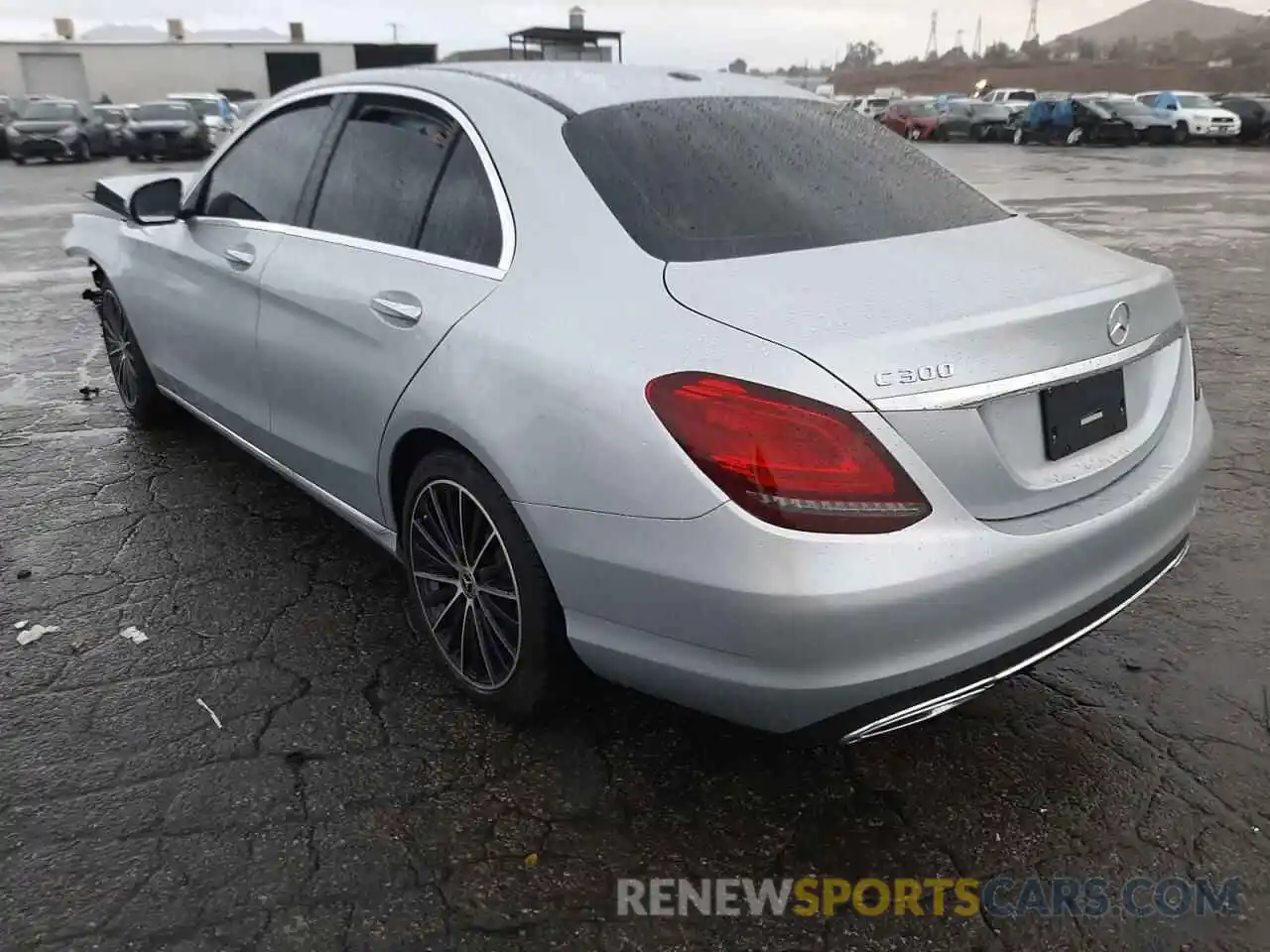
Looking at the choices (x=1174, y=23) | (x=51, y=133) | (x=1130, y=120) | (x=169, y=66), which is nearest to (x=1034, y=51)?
(x=1174, y=23)

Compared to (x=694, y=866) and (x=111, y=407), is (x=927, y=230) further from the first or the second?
(x=111, y=407)

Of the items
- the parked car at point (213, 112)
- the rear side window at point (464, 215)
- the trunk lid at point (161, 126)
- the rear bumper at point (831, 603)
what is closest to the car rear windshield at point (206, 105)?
the parked car at point (213, 112)

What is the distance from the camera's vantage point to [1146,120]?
3177 cm

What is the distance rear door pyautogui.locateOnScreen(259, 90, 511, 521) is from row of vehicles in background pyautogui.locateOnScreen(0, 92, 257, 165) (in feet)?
87.4

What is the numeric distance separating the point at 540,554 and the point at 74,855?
49.7 inches

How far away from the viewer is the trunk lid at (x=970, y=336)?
2.10 m

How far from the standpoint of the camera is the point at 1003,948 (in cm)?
213

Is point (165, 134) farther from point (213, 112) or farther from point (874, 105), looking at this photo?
point (874, 105)

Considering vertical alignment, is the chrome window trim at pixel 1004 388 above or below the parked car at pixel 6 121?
above

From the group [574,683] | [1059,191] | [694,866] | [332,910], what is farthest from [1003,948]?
[1059,191]

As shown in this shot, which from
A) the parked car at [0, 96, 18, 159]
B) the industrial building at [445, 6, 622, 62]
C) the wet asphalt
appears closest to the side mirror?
the wet asphalt

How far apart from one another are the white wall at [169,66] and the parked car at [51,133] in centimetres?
2938

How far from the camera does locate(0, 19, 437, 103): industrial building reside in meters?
55.6

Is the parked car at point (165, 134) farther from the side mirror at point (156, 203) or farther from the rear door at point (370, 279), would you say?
the rear door at point (370, 279)
